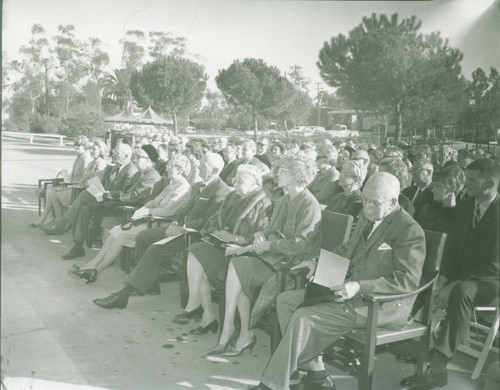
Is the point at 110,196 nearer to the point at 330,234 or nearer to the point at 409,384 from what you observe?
the point at 330,234

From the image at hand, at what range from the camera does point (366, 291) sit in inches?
104

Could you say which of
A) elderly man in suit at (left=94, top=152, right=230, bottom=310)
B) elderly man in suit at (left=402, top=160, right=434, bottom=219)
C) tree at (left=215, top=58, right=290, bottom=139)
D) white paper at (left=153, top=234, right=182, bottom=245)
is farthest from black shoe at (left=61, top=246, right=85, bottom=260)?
elderly man in suit at (left=402, top=160, right=434, bottom=219)

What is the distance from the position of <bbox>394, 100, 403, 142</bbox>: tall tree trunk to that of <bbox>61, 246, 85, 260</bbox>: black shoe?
414 centimetres

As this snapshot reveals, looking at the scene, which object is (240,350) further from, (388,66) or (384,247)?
(388,66)

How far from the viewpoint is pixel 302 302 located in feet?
9.46

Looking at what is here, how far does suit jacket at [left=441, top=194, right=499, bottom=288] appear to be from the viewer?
2.99 m

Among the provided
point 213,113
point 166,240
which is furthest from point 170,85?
point 166,240

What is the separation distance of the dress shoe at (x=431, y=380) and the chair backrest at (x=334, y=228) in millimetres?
932

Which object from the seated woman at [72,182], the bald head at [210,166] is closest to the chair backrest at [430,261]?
the bald head at [210,166]

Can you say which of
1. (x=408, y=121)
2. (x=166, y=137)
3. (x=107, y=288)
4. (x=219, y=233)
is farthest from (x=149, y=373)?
(x=166, y=137)

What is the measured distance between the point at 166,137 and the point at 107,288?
831 cm

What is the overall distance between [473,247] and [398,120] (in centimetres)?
397

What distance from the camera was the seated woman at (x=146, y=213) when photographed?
501cm

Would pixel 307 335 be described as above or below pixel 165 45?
below
